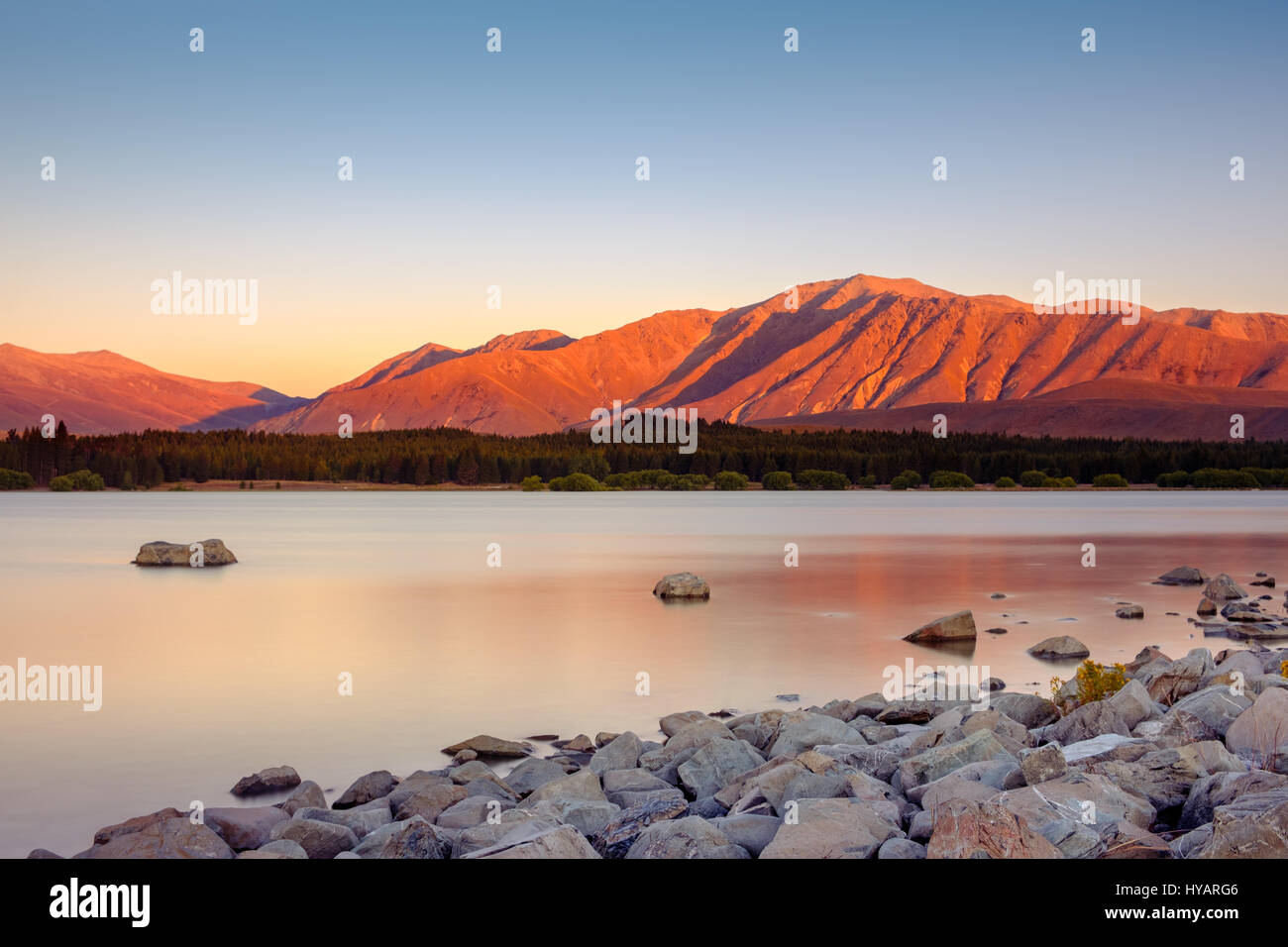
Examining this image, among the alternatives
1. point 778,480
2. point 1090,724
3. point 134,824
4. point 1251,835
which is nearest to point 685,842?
point 1251,835

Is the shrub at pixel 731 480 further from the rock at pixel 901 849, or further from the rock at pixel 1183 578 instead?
the rock at pixel 901 849

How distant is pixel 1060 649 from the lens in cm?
2062

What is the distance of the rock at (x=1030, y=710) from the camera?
547 inches

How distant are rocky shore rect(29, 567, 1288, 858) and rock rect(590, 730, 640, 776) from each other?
0.02 metres

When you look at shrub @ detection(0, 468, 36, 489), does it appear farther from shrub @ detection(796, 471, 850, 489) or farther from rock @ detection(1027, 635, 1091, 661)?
rock @ detection(1027, 635, 1091, 661)

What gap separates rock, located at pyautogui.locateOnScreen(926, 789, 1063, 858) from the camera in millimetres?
7754

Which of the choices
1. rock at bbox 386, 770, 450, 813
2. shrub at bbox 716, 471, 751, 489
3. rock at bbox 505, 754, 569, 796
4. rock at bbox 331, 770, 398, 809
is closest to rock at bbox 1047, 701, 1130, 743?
rock at bbox 505, 754, 569, 796

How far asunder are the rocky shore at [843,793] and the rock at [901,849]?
2 centimetres

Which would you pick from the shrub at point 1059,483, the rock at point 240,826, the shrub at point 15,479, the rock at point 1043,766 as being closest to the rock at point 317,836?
the rock at point 240,826

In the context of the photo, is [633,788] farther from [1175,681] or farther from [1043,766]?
[1175,681]

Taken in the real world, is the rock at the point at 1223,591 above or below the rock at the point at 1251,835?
below

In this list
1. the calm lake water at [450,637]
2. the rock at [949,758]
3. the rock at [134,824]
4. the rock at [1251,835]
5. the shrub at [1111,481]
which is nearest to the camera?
the rock at [1251,835]

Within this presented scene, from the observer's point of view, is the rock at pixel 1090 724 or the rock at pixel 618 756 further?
the rock at pixel 618 756
